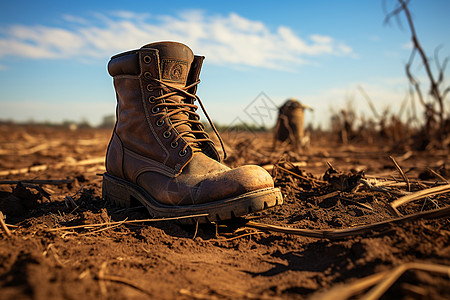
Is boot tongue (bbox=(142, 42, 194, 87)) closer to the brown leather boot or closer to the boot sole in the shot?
the brown leather boot

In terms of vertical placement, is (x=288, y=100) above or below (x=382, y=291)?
above

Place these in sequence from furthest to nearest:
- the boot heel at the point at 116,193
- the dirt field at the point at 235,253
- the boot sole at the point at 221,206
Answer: the boot heel at the point at 116,193 < the boot sole at the point at 221,206 < the dirt field at the point at 235,253

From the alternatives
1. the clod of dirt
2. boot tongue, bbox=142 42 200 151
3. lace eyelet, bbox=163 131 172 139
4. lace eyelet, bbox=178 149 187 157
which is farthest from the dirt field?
boot tongue, bbox=142 42 200 151

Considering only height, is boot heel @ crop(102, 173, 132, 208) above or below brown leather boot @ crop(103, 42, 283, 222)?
below

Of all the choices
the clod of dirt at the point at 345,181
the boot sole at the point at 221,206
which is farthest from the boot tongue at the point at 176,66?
the clod of dirt at the point at 345,181

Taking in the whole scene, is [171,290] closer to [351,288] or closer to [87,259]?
[87,259]

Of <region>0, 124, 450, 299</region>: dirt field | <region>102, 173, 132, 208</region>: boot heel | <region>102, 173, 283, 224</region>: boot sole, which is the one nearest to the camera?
<region>0, 124, 450, 299</region>: dirt field

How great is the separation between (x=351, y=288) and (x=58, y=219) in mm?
1614

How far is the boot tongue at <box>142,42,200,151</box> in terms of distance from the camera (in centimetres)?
200

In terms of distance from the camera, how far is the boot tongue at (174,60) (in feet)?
6.55

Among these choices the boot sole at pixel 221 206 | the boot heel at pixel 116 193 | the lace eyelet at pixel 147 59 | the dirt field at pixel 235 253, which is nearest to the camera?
the dirt field at pixel 235 253

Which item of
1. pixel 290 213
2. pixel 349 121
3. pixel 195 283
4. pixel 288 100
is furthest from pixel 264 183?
pixel 349 121

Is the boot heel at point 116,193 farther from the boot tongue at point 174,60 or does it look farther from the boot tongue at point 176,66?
the boot tongue at point 174,60

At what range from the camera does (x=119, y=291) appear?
1.01m
